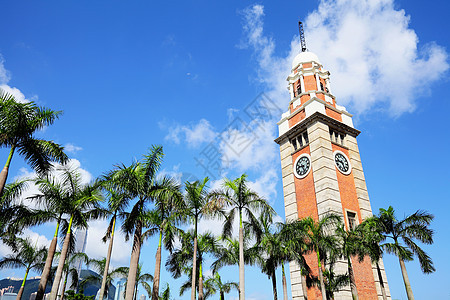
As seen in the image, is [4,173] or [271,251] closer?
[4,173]

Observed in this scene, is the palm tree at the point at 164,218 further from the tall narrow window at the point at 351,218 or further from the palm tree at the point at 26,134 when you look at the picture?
the tall narrow window at the point at 351,218

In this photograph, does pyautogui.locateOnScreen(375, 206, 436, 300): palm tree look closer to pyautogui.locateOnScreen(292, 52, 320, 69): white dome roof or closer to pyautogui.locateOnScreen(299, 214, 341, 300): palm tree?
pyautogui.locateOnScreen(299, 214, 341, 300): palm tree

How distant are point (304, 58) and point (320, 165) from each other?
1802 cm

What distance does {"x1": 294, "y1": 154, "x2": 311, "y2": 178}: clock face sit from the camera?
117 feet

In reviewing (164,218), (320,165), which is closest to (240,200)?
(164,218)

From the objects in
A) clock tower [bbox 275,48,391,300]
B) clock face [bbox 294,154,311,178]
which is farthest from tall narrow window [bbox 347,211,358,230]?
clock face [bbox 294,154,311,178]

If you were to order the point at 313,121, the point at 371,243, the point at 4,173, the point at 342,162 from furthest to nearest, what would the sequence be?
the point at 313,121, the point at 342,162, the point at 371,243, the point at 4,173

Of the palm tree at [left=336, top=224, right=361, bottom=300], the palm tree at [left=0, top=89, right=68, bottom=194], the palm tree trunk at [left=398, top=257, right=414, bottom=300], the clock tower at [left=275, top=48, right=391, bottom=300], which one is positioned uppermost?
the clock tower at [left=275, top=48, right=391, bottom=300]

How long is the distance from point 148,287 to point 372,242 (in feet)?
74.7

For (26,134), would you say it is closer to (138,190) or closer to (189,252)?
(138,190)

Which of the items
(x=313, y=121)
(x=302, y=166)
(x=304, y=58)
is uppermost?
(x=304, y=58)

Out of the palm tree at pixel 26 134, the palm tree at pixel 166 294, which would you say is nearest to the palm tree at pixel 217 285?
the palm tree at pixel 166 294

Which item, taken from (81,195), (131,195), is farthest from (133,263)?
(81,195)

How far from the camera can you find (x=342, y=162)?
35.8 m
